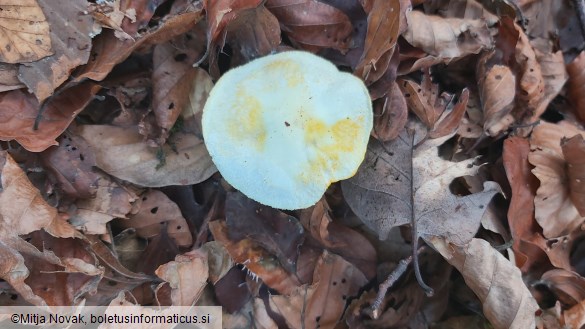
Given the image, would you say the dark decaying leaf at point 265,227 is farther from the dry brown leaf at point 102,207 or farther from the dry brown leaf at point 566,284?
the dry brown leaf at point 566,284

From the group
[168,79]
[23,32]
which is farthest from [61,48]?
[168,79]

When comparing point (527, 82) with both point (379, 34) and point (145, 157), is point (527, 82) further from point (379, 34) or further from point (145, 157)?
point (145, 157)

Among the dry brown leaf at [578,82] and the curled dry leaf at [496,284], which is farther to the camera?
the dry brown leaf at [578,82]

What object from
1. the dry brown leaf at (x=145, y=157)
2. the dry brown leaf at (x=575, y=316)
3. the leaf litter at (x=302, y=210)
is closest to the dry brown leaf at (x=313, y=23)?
the leaf litter at (x=302, y=210)

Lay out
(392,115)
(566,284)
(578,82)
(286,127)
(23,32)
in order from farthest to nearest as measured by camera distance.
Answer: (578,82), (566,284), (392,115), (23,32), (286,127)

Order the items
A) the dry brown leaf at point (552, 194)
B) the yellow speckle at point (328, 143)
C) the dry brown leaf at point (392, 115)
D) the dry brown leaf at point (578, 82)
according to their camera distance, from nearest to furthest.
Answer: the yellow speckle at point (328, 143), the dry brown leaf at point (392, 115), the dry brown leaf at point (552, 194), the dry brown leaf at point (578, 82)

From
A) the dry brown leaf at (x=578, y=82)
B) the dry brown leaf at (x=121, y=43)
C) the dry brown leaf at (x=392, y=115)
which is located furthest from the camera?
the dry brown leaf at (x=578, y=82)

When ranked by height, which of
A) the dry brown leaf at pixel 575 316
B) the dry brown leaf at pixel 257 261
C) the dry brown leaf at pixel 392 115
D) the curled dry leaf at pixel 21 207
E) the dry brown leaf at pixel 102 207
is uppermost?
the dry brown leaf at pixel 392 115

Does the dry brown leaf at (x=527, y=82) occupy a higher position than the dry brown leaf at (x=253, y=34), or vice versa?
the dry brown leaf at (x=253, y=34)
